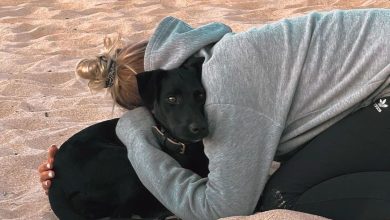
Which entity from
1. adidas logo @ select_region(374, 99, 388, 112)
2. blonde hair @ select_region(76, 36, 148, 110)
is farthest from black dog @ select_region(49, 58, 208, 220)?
adidas logo @ select_region(374, 99, 388, 112)

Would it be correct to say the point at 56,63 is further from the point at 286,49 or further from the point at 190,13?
the point at 286,49

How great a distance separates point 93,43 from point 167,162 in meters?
3.11

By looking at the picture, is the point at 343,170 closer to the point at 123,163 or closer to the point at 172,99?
the point at 172,99

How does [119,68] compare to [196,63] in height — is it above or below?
below

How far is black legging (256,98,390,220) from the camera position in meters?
2.24

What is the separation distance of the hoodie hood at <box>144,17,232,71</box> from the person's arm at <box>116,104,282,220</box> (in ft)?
0.93

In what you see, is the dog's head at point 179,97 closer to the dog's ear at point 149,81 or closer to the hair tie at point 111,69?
the dog's ear at point 149,81

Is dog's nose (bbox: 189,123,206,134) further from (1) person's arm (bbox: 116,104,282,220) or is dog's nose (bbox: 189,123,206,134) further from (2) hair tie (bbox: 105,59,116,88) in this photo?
(2) hair tie (bbox: 105,59,116,88)

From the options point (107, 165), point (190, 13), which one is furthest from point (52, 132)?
point (190, 13)

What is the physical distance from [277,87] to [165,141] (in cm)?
65

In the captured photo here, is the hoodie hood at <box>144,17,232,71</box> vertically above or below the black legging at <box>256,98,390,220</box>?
above

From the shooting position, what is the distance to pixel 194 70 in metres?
2.45

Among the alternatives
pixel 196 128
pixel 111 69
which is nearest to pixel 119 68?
pixel 111 69

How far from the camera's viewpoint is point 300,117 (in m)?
2.36
